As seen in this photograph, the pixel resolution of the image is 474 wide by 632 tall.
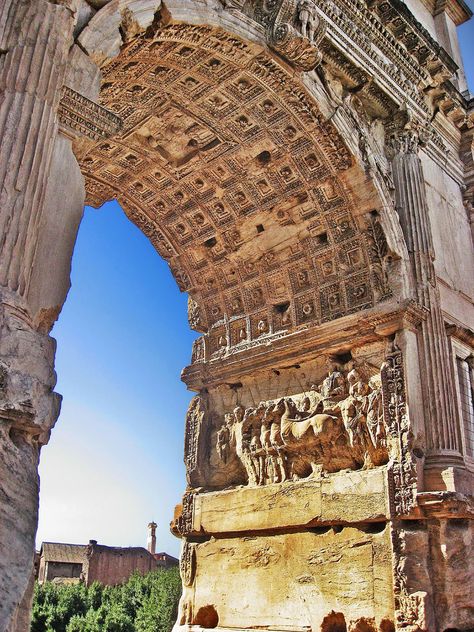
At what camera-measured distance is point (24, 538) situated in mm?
3814

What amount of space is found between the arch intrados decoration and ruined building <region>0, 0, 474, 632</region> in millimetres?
31

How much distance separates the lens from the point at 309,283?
9648mm

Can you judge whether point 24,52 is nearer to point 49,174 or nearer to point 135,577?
point 49,174

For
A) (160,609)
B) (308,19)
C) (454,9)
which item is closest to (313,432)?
(308,19)

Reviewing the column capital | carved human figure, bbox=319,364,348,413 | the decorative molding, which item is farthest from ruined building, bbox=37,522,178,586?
the decorative molding

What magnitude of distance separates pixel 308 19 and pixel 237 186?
7.89 feet

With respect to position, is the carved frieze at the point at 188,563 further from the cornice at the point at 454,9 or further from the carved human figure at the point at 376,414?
the cornice at the point at 454,9

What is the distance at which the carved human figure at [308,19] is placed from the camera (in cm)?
806

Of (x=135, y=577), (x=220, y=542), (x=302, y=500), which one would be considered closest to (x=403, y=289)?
(x=302, y=500)

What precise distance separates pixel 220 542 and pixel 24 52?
6.73 meters

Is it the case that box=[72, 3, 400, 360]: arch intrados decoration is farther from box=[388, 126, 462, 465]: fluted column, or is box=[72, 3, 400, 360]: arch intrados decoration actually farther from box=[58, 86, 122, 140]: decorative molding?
box=[58, 86, 122, 140]: decorative molding

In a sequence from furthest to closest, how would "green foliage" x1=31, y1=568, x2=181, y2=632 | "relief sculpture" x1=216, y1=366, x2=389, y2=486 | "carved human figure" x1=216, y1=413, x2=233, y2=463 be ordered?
"green foliage" x1=31, y1=568, x2=181, y2=632, "carved human figure" x1=216, y1=413, x2=233, y2=463, "relief sculpture" x1=216, y1=366, x2=389, y2=486

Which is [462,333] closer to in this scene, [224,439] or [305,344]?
[305,344]

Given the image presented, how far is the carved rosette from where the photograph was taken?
7.52m
